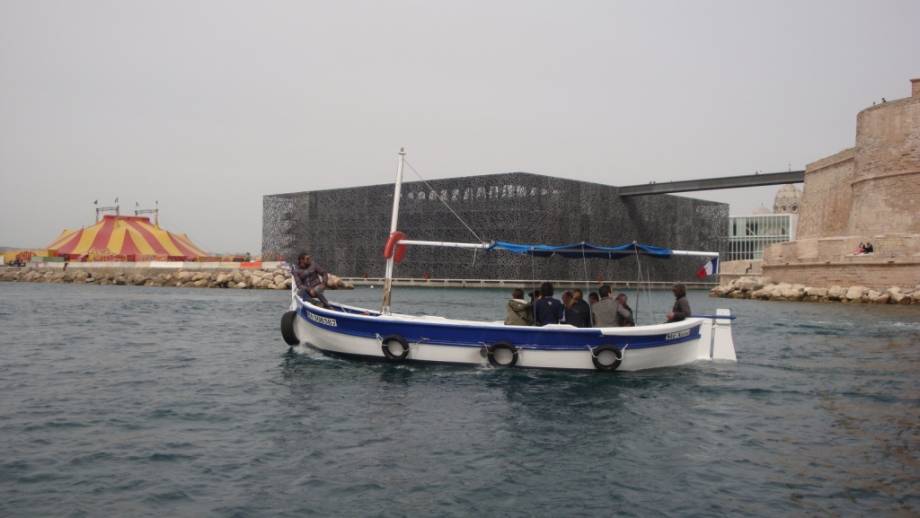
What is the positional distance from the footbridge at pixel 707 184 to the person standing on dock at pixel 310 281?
252ft

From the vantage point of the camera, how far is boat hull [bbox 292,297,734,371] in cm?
1755

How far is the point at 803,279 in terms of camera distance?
5819 centimetres

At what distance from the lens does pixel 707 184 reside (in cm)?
9306

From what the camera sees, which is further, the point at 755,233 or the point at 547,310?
Result: the point at 755,233

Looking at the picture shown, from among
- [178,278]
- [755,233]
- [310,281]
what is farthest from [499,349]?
[755,233]

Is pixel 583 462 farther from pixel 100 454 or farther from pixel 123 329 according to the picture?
pixel 123 329

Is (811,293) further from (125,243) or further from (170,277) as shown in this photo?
(125,243)

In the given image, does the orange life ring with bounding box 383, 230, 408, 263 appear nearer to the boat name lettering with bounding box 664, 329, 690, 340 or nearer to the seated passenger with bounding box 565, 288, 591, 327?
the seated passenger with bounding box 565, 288, 591, 327

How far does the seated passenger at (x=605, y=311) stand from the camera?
18.0 meters

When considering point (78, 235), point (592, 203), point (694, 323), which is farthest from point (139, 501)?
point (78, 235)

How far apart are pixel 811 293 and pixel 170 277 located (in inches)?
2464

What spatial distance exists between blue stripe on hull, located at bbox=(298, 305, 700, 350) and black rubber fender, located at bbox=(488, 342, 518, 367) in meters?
0.12

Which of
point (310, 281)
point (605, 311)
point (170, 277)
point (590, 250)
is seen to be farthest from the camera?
point (170, 277)

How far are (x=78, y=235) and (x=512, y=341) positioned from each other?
104287mm
